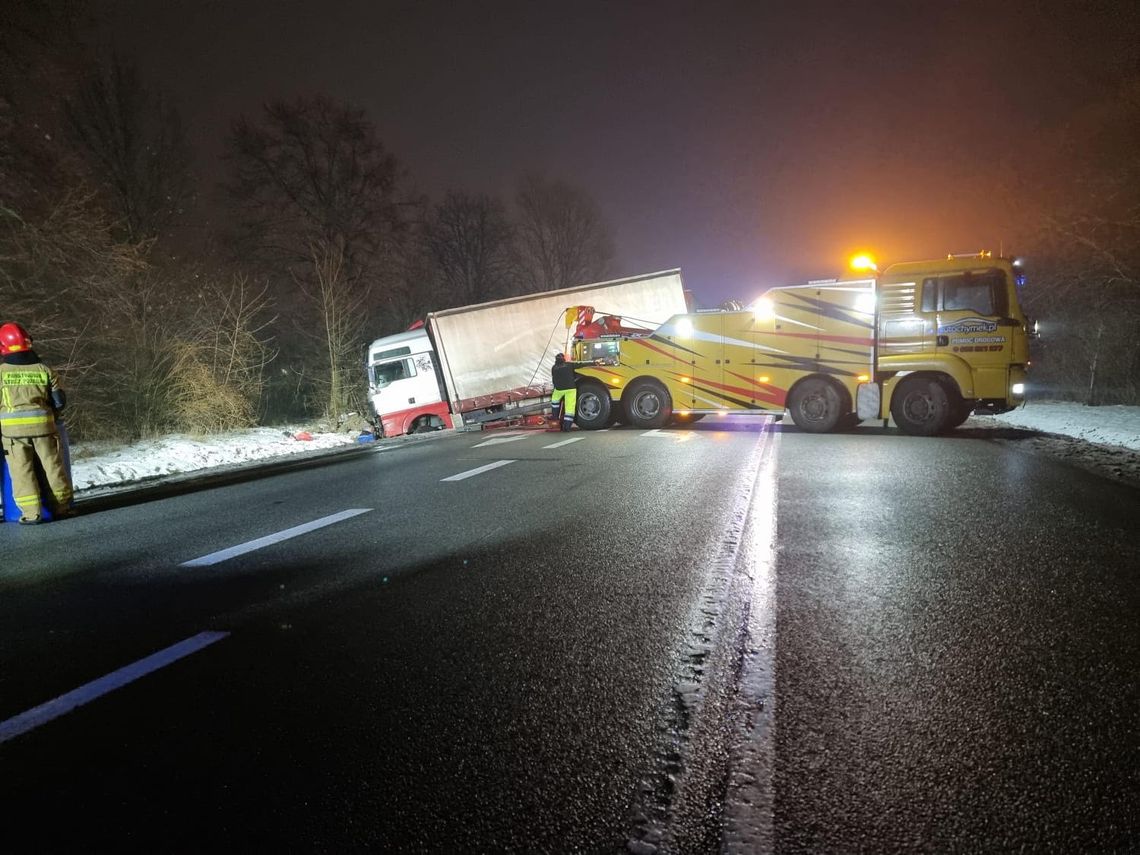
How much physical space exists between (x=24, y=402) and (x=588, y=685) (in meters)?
6.86

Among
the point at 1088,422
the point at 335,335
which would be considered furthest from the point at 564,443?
the point at 335,335

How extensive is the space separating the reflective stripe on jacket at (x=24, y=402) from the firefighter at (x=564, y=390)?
366 inches

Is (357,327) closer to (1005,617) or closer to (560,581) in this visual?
(560,581)

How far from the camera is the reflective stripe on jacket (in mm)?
6363

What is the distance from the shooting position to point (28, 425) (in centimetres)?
643

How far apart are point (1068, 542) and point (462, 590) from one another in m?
4.15

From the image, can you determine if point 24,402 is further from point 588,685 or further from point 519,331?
point 519,331

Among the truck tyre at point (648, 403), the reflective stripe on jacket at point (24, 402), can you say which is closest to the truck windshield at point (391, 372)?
the truck tyre at point (648, 403)

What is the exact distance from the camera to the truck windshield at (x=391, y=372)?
1744cm

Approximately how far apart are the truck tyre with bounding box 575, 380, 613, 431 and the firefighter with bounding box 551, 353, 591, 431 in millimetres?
191

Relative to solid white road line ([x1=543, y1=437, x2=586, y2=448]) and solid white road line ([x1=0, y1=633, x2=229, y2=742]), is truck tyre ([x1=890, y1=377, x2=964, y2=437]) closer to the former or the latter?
solid white road line ([x1=543, y1=437, x2=586, y2=448])

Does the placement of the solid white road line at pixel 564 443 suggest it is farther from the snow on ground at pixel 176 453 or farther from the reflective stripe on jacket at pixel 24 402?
the reflective stripe on jacket at pixel 24 402

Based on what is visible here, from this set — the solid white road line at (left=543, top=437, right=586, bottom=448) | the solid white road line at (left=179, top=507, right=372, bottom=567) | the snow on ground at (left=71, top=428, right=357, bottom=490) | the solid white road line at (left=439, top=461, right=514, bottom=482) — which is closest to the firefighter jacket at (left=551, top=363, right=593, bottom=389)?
the solid white road line at (left=543, top=437, right=586, bottom=448)

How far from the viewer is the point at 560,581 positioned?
12.9 feet
